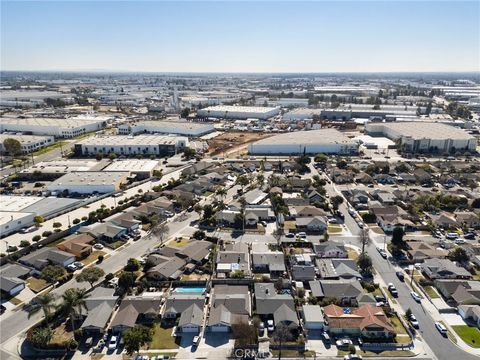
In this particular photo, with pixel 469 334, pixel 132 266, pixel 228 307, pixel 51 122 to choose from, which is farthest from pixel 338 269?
pixel 51 122

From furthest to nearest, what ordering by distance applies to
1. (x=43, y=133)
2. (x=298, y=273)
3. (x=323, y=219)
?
(x=43, y=133), (x=323, y=219), (x=298, y=273)

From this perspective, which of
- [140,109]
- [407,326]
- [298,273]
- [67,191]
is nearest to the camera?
[407,326]

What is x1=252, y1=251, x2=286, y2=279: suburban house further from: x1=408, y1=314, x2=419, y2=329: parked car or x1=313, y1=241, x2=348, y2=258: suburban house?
x1=408, y1=314, x2=419, y2=329: parked car

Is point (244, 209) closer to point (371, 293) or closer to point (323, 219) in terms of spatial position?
point (323, 219)

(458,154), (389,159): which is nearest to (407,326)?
(389,159)

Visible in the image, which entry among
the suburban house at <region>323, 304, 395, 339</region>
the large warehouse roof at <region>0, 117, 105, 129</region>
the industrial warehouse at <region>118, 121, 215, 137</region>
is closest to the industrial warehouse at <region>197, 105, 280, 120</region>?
the industrial warehouse at <region>118, 121, 215, 137</region>

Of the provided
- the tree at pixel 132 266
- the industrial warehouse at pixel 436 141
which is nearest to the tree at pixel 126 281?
the tree at pixel 132 266
